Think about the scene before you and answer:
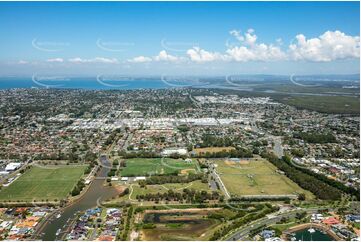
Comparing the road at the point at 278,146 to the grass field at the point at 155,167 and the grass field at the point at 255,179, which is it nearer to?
the grass field at the point at 255,179

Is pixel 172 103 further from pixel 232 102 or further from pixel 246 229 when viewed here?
pixel 246 229

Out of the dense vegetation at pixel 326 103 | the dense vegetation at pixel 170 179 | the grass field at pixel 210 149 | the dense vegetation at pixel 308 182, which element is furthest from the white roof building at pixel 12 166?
the dense vegetation at pixel 326 103

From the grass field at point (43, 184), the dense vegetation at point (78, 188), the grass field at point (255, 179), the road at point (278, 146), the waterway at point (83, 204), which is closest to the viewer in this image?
the waterway at point (83, 204)

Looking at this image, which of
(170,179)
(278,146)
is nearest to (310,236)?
(170,179)

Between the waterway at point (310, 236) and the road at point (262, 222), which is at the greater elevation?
the road at point (262, 222)

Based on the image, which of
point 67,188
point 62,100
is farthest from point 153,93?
point 67,188

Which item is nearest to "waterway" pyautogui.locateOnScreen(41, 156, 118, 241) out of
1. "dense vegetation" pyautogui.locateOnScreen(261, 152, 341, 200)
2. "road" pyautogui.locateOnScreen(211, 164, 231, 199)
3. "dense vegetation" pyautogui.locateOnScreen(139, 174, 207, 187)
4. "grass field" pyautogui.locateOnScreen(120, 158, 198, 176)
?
"grass field" pyautogui.locateOnScreen(120, 158, 198, 176)
